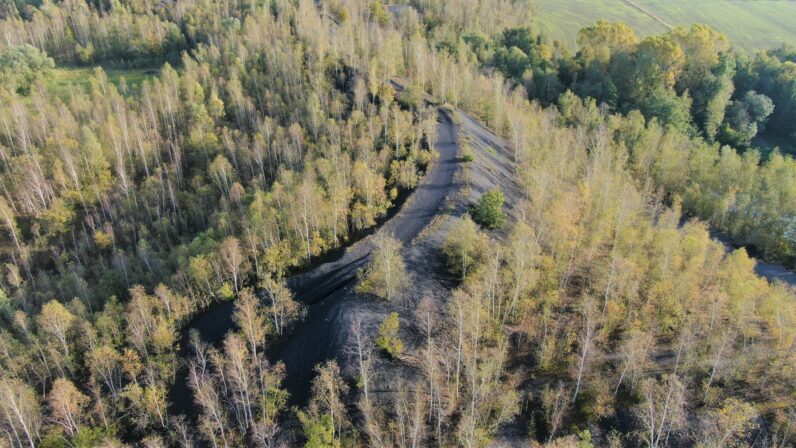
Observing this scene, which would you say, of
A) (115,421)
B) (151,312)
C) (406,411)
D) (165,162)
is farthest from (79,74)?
(406,411)

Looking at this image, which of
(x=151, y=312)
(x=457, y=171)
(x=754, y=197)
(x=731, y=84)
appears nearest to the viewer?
(x=151, y=312)

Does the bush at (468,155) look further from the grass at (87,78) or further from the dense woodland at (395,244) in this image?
the grass at (87,78)

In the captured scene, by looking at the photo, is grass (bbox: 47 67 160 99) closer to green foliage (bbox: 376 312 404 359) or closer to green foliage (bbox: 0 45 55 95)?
green foliage (bbox: 0 45 55 95)

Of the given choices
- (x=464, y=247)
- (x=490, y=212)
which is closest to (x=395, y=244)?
(x=464, y=247)

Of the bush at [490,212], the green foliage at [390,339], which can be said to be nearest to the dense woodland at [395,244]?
the green foliage at [390,339]

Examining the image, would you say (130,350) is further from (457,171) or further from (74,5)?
(74,5)

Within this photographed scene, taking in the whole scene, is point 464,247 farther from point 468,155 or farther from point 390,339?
point 468,155
